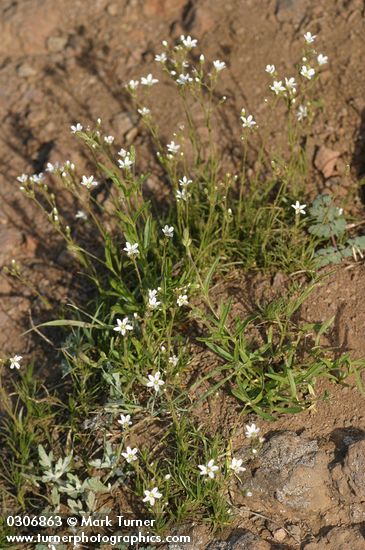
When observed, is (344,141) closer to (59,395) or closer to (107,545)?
(59,395)

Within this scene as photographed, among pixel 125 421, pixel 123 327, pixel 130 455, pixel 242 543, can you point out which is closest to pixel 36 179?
pixel 123 327

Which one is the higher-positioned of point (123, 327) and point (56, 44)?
point (56, 44)

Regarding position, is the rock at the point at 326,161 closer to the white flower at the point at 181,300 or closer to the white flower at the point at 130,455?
the white flower at the point at 181,300

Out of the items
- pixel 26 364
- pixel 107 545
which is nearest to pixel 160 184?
pixel 26 364

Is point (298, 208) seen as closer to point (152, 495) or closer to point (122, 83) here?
point (152, 495)

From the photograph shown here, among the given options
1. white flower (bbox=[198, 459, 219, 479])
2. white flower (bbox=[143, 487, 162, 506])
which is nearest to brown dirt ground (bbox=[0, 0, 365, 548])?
white flower (bbox=[198, 459, 219, 479])

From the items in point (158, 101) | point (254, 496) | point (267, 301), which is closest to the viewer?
point (254, 496)

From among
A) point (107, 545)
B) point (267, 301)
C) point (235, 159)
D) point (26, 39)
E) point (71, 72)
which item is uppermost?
point (26, 39)
